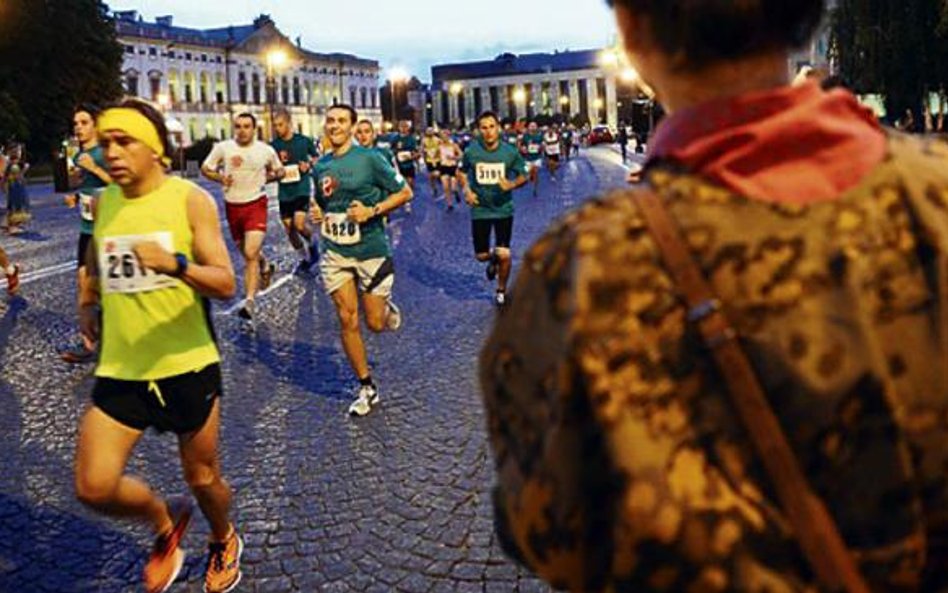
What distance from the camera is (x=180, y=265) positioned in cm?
334

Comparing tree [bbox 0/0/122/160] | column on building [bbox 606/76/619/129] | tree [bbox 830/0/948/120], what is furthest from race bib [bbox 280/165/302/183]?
column on building [bbox 606/76/619/129]

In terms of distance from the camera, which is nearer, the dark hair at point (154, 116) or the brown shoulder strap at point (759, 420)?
the brown shoulder strap at point (759, 420)

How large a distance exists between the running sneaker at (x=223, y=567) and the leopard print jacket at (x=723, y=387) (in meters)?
2.75

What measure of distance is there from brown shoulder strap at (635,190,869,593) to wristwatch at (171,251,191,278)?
2419 mm

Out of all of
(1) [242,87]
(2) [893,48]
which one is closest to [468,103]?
(1) [242,87]

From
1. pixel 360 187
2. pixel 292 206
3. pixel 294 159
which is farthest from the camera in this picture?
pixel 294 159

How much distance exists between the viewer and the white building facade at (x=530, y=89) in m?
164

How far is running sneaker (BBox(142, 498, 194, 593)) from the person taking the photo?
359 centimetres

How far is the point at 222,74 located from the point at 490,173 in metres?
107

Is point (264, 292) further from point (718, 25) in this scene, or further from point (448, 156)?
point (448, 156)

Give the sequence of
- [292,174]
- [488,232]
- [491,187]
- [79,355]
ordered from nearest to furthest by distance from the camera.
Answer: [79,355], [491,187], [488,232], [292,174]

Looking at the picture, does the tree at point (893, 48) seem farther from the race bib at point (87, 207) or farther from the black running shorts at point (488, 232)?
the race bib at point (87, 207)

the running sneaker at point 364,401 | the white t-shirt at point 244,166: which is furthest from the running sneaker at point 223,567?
the white t-shirt at point 244,166

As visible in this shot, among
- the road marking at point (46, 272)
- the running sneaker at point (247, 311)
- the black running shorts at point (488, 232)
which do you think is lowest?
the running sneaker at point (247, 311)
